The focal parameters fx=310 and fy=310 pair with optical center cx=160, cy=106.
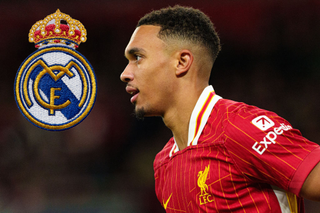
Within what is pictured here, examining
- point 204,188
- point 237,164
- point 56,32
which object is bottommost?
point 204,188

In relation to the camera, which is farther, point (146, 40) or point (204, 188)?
point (146, 40)

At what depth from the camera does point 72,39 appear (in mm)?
1816

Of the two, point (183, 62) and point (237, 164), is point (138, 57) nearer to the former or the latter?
point (183, 62)

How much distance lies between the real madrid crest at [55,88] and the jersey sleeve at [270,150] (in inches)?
36.8

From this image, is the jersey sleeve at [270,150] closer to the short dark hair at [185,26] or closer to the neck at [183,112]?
the neck at [183,112]

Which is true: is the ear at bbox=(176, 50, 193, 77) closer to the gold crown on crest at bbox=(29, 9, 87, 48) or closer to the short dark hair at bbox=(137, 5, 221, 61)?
the short dark hair at bbox=(137, 5, 221, 61)

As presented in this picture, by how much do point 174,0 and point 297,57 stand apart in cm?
168

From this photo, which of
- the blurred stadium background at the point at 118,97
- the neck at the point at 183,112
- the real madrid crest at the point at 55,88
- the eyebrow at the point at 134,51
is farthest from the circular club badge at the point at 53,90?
the blurred stadium background at the point at 118,97

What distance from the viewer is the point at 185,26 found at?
4.66 feet

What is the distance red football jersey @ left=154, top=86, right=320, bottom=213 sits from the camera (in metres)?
0.98

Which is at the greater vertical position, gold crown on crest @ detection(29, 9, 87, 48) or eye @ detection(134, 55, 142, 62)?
gold crown on crest @ detection(29, 9, 87, 48)

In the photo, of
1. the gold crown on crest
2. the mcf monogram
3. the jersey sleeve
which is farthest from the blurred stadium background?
the jersey sleeve

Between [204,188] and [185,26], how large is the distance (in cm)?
73

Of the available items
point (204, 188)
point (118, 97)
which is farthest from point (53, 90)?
point (118, 97)
